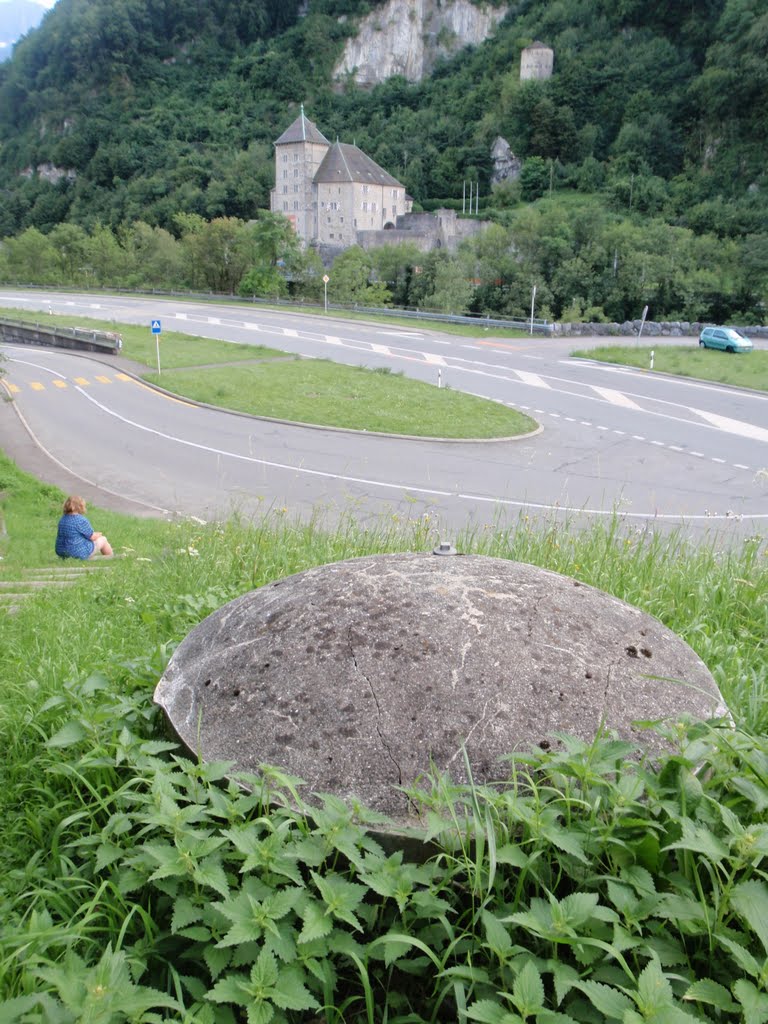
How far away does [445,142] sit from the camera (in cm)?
14825

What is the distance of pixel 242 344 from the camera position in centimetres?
4312

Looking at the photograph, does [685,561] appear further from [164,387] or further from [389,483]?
[164,387]

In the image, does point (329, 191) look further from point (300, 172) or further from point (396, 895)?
point (396, 895)

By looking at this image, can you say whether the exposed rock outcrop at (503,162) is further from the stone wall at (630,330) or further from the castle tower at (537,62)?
the stone wall at (630,330)

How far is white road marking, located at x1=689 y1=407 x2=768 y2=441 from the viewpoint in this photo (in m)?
24.8

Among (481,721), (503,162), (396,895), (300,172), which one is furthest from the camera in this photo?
(503,162)

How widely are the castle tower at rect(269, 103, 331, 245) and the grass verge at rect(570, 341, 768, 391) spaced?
274ft

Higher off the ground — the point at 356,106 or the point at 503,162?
the point at 356,106

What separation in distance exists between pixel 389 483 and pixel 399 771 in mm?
16359

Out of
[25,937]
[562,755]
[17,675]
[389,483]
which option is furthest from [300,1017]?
[389,483]

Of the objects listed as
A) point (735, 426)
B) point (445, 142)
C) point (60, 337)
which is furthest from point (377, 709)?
point (445, 142)

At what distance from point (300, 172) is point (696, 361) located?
9455 centimetres

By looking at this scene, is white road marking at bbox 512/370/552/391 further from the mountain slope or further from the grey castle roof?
the grey castle roof

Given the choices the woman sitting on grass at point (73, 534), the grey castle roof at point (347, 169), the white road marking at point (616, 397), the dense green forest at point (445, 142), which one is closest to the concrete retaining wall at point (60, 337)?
the dense green forest at point (445, 142)
